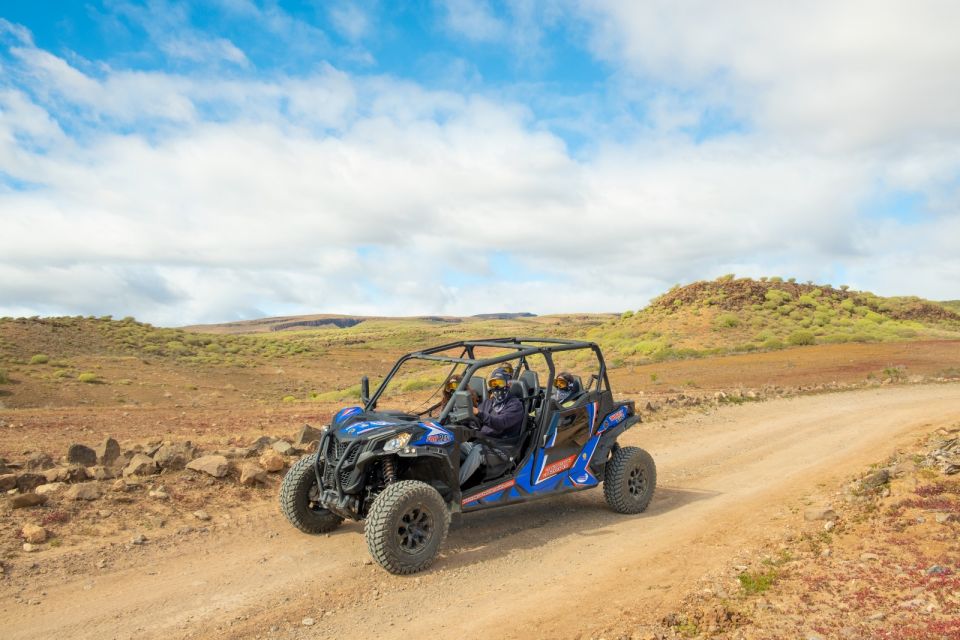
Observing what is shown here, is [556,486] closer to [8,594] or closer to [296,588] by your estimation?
[296,588]

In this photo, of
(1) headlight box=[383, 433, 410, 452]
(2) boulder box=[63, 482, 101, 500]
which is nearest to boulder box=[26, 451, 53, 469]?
(2) boulder box=[63, 482, 101, 500]

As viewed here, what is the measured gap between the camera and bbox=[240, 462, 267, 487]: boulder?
30.0 ft

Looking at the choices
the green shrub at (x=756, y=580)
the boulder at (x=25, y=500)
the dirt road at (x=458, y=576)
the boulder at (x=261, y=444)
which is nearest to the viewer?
the dirt road at (x=458, y=576)

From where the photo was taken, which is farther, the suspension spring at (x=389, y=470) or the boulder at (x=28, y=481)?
the boulder at (x=28, y=481)

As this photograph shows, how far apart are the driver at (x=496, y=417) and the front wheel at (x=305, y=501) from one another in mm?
1683

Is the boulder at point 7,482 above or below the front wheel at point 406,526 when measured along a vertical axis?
above

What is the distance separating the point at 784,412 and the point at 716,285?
43.3m

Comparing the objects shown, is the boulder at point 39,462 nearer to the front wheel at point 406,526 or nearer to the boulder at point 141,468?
the boulder at point 141,468

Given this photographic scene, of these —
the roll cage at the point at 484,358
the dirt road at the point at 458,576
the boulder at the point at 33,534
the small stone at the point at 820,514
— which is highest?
the roll cage at the point at 484,358

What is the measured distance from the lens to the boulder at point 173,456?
923 cm

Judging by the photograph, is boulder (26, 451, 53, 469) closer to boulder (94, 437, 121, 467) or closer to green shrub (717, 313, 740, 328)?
boulder (94, 437, 121, 467)

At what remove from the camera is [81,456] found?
31.4 ft

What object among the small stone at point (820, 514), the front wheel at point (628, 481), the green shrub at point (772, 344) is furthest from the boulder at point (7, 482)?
the green shrub at point (772, 344)

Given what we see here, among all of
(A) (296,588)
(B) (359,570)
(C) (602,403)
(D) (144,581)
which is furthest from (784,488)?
(D) (144,581)
